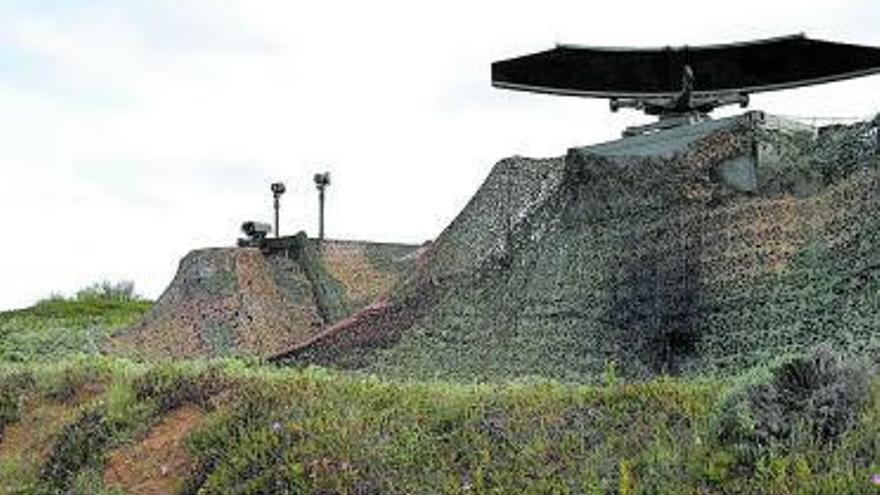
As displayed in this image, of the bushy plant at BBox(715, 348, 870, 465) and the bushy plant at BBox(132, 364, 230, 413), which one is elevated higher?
the bushy plant at BBox(715, 348, 870, 465)

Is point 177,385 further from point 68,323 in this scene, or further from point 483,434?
point 68,323

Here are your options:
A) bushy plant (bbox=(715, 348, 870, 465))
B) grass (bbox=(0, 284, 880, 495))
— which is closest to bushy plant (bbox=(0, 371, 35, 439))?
grass (bbox=(0, 284, 880, 495))

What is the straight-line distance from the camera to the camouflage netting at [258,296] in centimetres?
1989

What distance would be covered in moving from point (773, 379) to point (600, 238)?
580 cm

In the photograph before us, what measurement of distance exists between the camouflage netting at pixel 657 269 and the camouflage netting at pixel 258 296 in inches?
142

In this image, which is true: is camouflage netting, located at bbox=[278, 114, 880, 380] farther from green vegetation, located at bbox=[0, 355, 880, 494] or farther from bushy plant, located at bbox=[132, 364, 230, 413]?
bushy plant, located at bbox=[132, 364, 230, 413]

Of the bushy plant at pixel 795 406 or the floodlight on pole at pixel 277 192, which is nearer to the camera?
the bushy plant at pixel 795 406

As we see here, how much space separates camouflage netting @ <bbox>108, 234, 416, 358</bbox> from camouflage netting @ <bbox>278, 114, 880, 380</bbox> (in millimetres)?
3611

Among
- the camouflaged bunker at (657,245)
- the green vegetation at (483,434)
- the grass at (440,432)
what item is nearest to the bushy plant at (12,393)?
the grass at (440,432)

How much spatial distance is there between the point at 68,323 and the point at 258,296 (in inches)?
363

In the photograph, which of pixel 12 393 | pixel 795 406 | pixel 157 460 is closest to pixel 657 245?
pixel 157 460

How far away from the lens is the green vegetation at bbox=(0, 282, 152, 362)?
69.9 feet

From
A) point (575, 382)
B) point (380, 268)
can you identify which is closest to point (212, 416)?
point (575, 382)

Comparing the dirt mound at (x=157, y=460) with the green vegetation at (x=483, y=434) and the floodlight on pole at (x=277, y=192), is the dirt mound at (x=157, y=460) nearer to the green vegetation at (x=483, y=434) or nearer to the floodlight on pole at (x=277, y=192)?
the green vegetation at (x=483, y=434)
